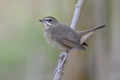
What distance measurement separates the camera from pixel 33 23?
5.10 m

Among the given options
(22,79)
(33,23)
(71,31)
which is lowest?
(22,79)

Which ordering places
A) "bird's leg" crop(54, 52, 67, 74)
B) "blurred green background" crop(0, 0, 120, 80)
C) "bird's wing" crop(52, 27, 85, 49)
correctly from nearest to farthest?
"bird's leg" crop(54, 52, 67, 74) < "bird's wing" crop(52, 27, 85, 49) < "blurred green background" crop(0, 0, 120, 80)

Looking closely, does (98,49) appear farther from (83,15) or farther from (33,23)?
(33,23)

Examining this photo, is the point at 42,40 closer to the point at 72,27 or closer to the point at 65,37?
the point at 65,37

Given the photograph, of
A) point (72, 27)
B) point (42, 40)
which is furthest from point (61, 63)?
point (42, 40)

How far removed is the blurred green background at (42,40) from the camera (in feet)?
14.2

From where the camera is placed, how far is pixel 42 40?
5.27m

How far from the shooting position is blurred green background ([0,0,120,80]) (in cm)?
432

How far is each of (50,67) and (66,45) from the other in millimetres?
889

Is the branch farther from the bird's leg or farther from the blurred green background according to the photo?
the blurred green background

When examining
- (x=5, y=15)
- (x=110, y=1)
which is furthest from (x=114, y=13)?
(x=5, y=15)

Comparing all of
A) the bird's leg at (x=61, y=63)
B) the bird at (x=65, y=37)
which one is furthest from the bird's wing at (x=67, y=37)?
the bird's leg at (x=61, y=63)

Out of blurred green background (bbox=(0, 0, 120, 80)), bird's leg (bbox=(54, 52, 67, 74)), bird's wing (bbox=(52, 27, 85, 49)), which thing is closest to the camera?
bird's leg (bbox=(54, 52, 67, 74))

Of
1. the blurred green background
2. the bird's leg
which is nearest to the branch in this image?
the bird's leg
